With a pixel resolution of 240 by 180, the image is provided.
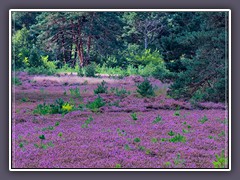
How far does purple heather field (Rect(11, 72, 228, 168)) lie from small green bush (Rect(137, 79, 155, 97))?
0.10 m

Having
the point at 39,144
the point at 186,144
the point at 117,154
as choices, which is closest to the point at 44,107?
the point at 39,144

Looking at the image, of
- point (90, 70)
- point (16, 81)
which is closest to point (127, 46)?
point (90, 70)

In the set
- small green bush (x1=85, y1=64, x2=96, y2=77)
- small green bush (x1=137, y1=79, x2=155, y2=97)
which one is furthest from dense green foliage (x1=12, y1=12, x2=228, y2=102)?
small green bush (x1=137, y1=79, x2=155, y2=97)

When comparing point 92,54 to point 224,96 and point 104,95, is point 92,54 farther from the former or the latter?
point 224,96

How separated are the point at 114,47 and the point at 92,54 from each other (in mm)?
450

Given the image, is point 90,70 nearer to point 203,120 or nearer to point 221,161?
point 203,120

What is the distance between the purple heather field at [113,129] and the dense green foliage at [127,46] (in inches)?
9.2

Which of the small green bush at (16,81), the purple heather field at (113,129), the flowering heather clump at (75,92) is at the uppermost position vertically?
the small green bush at (16,81)

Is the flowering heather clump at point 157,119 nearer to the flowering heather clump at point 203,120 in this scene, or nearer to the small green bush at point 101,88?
the flowering heather clump at point 203,120

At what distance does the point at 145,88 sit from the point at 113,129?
1.12 m

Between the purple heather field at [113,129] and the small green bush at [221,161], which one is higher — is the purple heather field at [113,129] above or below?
above

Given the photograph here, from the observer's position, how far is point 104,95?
13.5 m

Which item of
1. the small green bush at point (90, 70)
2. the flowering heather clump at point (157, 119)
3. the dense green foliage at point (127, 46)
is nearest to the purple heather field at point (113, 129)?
the flowering heather clump at point (157, 119)

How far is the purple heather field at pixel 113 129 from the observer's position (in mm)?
12586
